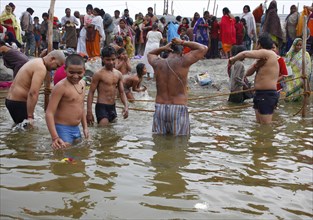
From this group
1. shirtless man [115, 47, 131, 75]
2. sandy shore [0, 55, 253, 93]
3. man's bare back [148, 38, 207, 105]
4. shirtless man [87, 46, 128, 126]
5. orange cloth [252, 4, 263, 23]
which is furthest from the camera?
orange cloth [252, 4, 263, 23]

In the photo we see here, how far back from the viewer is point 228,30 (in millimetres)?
15211

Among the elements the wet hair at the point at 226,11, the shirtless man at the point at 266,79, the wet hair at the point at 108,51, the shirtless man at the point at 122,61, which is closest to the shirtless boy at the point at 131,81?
the shirtless man at the point at 122,61

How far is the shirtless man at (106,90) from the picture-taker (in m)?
6.68

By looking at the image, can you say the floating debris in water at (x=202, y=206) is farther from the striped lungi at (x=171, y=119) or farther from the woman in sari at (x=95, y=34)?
the woman in sari at (x=95, y=34)

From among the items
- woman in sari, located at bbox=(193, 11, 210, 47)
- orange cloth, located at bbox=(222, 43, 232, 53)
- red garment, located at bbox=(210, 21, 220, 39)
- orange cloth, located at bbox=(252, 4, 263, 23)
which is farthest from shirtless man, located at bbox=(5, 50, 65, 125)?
orange cloth, located at bbox=(252, 4, 263, 23)

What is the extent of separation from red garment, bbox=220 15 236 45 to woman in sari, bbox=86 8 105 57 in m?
4.28

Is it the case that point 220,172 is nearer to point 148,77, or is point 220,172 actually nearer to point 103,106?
point 103,106

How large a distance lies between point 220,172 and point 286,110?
5.78 metres

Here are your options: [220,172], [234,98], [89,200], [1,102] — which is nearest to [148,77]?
[234,98]

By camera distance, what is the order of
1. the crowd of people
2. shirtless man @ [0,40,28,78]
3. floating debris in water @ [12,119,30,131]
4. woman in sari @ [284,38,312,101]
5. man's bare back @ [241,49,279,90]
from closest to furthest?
the crowd of people → floating debris in water @ [12,119,30,131] → man's bare back @ [241,49,279,90] → shirtless man @ [0,40,28,78] → woman in sari @ [284,38,312,101]

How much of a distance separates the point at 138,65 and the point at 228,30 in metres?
6.38

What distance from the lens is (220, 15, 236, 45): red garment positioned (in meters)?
15.2

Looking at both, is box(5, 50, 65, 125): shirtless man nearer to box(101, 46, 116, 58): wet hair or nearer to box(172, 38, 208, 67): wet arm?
box(101, 46, 116, 58): wet hair

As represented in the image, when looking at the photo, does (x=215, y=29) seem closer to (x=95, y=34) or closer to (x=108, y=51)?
(x=95, y=34)
